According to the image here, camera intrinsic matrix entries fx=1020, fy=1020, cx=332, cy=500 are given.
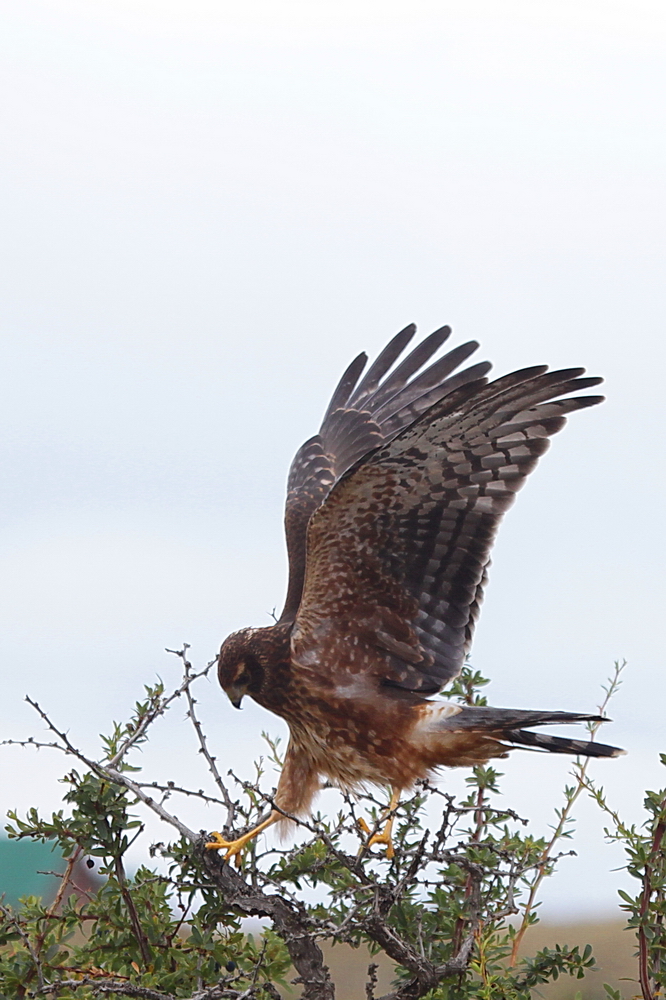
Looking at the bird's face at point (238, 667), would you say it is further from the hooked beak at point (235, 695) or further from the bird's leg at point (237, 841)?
the bird's leg at point (237, 841)

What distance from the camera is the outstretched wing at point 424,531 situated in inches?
147

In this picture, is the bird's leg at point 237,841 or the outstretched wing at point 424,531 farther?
the outstretched wing at point 424,531

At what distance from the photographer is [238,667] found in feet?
13.7

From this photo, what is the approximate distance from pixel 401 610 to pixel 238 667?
709 mm

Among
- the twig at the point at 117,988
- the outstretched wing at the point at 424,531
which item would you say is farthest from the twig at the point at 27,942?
the outstretched wing at the point at 424,531

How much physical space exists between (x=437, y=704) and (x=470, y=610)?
1.40ft

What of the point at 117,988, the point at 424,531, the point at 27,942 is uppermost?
the point at 424,531

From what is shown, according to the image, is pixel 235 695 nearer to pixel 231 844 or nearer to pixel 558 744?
pixel 231 844

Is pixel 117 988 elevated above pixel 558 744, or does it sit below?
below

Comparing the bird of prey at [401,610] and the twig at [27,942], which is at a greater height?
the bird of prey at [401,610]

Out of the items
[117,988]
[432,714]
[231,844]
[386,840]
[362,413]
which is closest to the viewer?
[117,988]

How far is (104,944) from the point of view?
307cm

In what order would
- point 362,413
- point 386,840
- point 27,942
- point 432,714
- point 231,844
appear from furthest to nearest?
point 362,413, point 432,714, point 386,840, point 231,844, point 27,942

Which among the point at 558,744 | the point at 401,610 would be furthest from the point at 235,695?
the point at 558,744
